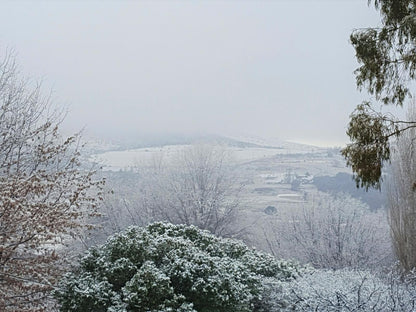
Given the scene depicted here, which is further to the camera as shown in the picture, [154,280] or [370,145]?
[370,145]

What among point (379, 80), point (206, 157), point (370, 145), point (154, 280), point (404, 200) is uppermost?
point (379, 80)

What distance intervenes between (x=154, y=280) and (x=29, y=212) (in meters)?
1.73

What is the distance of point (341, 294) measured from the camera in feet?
17.3

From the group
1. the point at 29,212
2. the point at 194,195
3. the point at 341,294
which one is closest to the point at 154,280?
the point at 29,212

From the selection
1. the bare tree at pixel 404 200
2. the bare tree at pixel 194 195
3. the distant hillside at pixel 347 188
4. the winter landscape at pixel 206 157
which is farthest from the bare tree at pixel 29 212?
the distant hillside at pixel 347 188

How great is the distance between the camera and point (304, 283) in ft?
20.1

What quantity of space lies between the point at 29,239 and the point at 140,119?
67.4 ft

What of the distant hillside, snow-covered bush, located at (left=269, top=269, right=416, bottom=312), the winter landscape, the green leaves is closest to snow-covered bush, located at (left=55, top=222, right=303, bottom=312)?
the winter landscape

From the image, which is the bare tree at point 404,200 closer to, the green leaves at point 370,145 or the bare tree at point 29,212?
the green leaves at point 370,145

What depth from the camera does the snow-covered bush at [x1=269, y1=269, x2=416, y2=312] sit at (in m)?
5.11

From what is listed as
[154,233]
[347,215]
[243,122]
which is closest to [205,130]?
[243,122]

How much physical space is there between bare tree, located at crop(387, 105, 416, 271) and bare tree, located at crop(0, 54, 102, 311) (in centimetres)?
733

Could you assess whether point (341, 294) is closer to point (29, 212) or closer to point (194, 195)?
point (29, 212)

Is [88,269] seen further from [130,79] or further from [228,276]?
[130,79]
